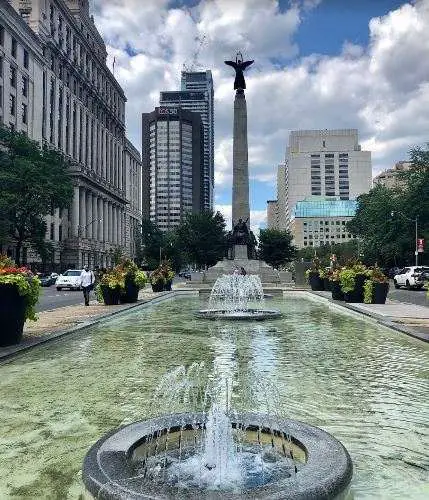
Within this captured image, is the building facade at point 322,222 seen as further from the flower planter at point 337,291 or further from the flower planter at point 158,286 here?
the flower planter at point 337,291

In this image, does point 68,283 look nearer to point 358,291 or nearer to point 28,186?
point 28,186

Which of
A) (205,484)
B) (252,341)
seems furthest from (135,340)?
(205,484)

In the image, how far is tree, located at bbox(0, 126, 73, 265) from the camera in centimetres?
4903

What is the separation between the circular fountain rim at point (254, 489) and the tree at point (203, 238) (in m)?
79.7

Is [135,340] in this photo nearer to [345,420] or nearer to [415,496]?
[345,420]

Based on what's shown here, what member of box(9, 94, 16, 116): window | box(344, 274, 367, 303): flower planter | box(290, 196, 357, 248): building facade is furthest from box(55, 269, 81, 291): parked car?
box(290, 196, 357, 248): building facade

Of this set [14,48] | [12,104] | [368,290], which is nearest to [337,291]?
[368,290]

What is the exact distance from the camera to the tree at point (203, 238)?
278ft

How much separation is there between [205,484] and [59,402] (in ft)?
10.9

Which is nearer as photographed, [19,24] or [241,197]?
[241,197]

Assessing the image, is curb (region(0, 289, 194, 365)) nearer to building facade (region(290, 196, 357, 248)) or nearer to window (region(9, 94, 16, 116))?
window (region(9, 94, 16, 116))

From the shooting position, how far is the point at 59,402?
6426mm

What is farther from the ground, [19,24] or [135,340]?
[19,24]

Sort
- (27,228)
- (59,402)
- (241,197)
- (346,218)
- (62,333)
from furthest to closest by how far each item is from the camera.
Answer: (346,218) → (27,228) → (241,197) → (62,333) → (59,402)
